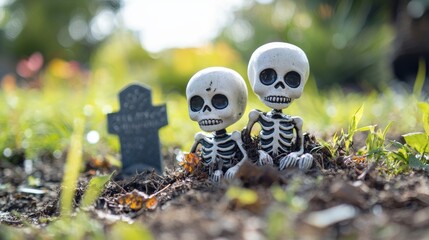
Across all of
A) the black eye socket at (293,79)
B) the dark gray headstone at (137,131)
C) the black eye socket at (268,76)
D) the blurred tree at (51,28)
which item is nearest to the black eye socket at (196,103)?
the black eye socket at (268,76)

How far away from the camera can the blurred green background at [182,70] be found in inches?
207

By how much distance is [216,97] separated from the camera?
119 inches

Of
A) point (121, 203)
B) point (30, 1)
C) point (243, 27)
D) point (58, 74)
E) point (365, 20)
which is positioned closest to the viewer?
point (121, 203)

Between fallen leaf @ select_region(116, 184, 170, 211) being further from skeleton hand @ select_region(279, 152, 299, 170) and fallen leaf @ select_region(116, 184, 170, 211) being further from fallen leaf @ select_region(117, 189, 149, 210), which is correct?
skeleton hand @ select_region(279, 152, 299, 170)

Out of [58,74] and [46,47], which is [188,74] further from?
[46,47]

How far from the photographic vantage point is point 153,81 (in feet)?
33.8

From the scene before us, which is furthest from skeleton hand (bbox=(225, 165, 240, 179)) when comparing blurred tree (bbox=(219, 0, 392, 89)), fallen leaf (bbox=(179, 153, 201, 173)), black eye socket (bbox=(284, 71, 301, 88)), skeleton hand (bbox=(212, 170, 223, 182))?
blurred tree (bbox=(219, 0, 392, 89))

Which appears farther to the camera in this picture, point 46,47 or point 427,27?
point 46,47

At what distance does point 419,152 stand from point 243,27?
1148 cm

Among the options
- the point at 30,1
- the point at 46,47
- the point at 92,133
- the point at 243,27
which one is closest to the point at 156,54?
the point at 243,27

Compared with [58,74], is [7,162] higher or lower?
lower

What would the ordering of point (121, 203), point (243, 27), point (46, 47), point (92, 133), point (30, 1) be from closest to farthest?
point (121, 203) → point (92, 133) → point (243, 27) → point (46, 47) → point (30, 1)

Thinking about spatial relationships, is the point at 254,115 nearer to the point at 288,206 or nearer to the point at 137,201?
the point at 137,201

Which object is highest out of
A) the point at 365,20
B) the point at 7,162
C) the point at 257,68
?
the point at 365,20
